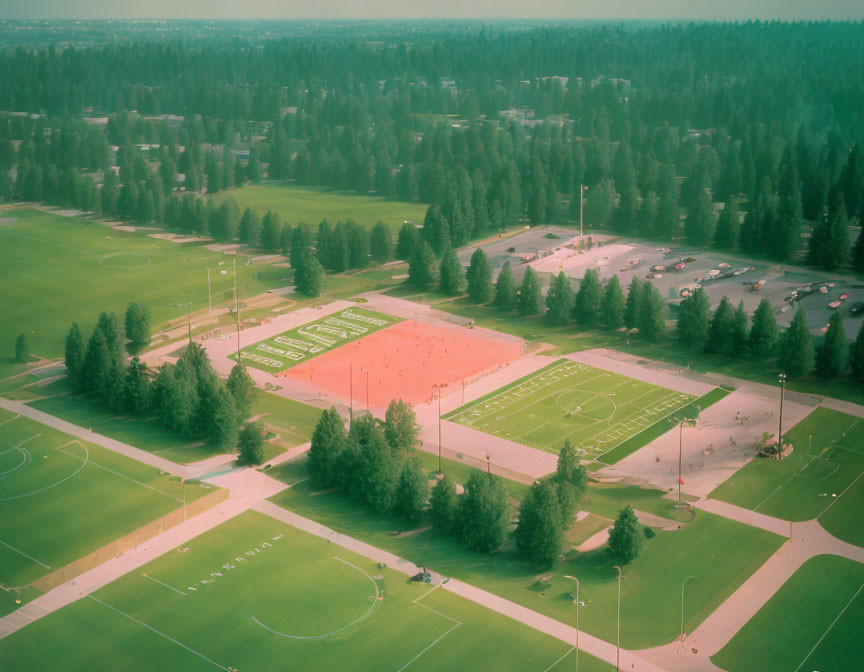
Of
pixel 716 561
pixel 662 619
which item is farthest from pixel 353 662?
pixel 716 561

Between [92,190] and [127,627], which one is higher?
[92,190]

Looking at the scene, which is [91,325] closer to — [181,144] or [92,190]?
[92,190]

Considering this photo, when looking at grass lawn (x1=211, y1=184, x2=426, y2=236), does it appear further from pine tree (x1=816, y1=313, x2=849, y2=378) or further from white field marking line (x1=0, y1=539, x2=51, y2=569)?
white field marking line (x1=0, y1=539, x2=51, y2=569)

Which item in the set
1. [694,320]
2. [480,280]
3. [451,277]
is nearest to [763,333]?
[694,320]

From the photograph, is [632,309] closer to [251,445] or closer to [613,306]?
[613,306]

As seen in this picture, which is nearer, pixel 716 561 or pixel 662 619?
pixel 662 619

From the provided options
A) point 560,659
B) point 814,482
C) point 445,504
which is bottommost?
point 560,659
